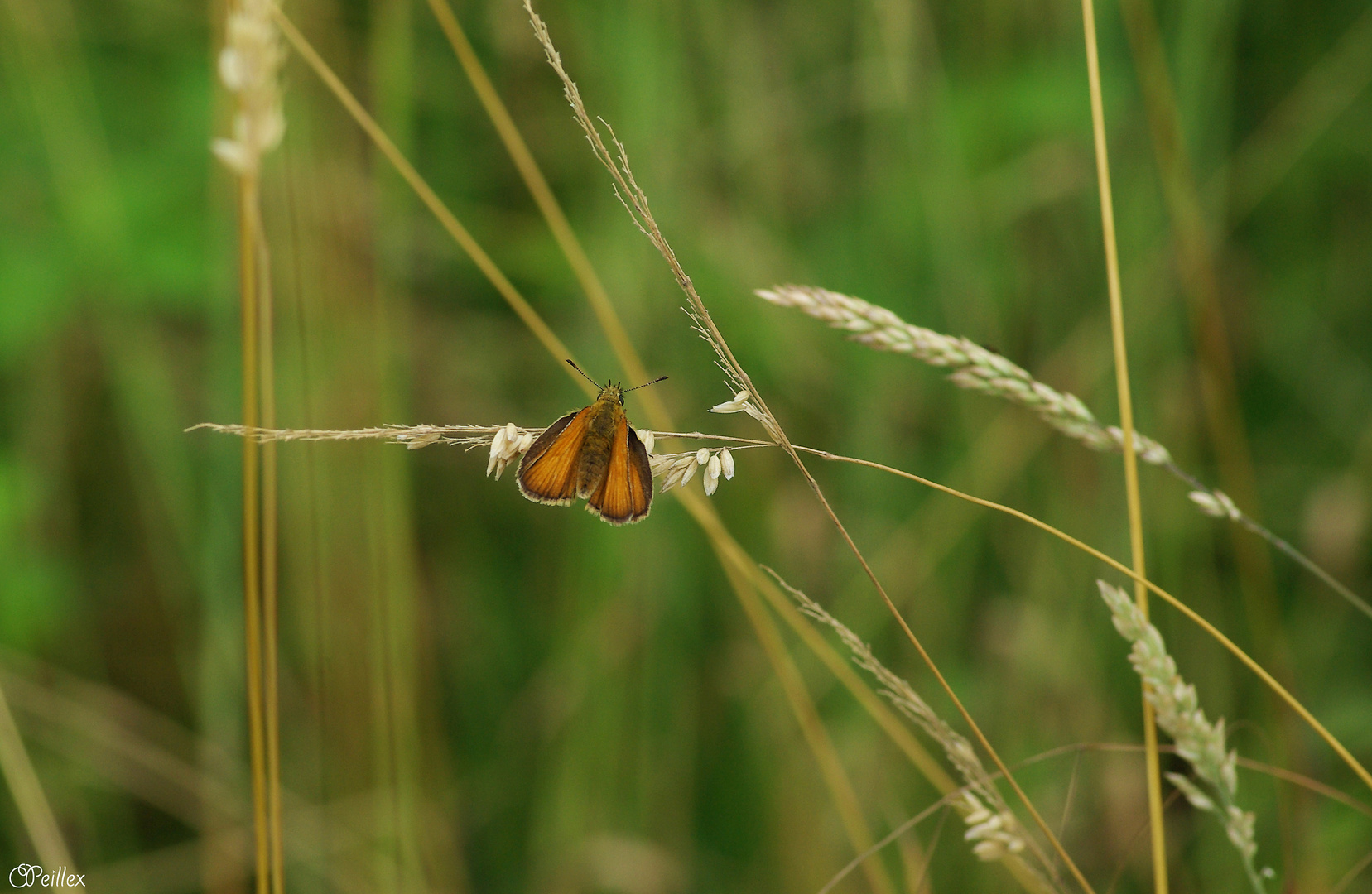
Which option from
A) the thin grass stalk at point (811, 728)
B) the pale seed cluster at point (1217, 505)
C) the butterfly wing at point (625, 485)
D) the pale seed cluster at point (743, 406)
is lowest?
the thin grass stalk at point (811, 728)

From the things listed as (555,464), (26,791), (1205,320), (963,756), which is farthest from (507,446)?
(1205,320)

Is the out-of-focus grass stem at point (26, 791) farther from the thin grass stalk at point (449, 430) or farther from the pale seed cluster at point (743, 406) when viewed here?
the pale seed cluster at point (743, 406)

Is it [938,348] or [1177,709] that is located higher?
[938,348]

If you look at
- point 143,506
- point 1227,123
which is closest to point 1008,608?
point 1227,123

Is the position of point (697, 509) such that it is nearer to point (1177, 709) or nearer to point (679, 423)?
point (1177, 709)

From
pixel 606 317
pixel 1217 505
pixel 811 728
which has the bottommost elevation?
pixel 811 728

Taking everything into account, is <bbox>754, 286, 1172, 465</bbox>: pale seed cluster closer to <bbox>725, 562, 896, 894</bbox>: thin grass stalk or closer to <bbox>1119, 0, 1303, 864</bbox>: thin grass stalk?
<bbox>725, 562, 896, 894</bbox>: thin grass stalk

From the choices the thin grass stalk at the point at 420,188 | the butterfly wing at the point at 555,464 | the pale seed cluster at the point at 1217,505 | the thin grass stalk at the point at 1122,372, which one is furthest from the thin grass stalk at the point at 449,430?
the pale seed cluster at the point at 1217,505
